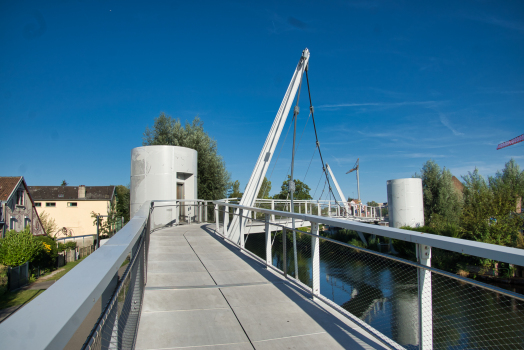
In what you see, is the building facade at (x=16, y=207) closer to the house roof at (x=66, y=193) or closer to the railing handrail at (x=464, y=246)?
the house roof at (x=66, y=193)

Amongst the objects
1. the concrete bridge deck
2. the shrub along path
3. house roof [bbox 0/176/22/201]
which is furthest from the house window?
the concrete bridge deck

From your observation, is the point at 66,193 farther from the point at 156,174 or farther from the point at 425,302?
the point at 425,302

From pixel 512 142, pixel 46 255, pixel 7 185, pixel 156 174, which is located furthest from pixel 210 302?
pixel 512 142

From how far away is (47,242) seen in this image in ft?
91.2

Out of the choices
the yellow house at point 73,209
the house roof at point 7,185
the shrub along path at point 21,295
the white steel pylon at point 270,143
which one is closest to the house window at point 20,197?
the house roof at point 7,185

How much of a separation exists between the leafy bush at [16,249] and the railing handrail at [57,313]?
86.1 ft

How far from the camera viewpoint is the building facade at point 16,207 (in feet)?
96.6

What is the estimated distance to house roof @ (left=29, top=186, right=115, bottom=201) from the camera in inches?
1928

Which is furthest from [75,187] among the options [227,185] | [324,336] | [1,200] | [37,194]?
[324,336]

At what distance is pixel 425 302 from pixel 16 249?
87.0 ft

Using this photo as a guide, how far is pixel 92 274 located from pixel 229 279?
4130 millimetres

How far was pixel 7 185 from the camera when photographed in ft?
105

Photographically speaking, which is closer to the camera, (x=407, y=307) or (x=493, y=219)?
(x=407, y=307)

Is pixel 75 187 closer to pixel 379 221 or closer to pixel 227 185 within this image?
pixel 227 185
